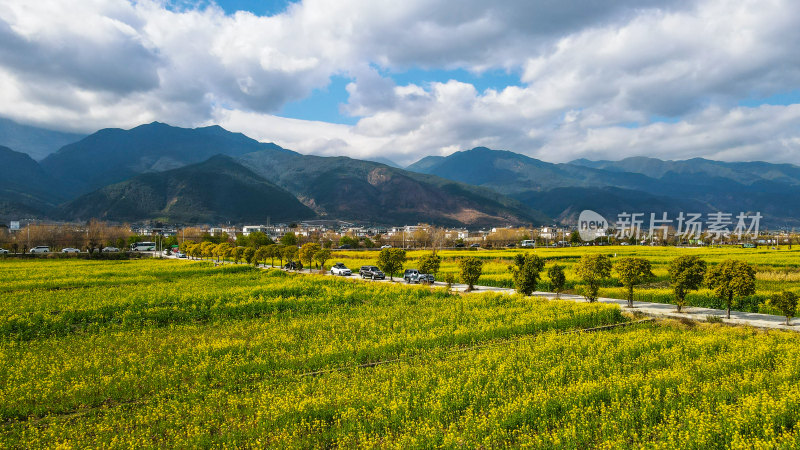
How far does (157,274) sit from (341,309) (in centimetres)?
3498

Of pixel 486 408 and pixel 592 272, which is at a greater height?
pixel 592 272

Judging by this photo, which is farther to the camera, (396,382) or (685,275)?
(685,275)

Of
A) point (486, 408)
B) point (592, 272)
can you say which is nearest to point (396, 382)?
point (486, 408)

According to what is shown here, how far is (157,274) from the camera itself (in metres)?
52.7

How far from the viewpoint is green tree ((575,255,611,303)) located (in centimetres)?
3169

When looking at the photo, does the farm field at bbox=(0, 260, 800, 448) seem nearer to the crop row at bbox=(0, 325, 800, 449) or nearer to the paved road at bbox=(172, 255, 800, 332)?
the crop row at bbox=(0, 325, 800, 449)

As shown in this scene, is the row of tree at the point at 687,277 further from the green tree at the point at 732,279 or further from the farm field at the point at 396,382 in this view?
the farm field at the point at 396,382

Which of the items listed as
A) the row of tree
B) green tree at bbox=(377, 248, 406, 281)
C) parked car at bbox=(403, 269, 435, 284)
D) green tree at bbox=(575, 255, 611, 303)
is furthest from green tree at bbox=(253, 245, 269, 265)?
green tree at bbox=(575, 255, 611, 303)

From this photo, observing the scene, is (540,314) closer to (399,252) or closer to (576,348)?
(576,348)

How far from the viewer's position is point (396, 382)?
45.9 ft

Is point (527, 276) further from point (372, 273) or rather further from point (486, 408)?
point (486, 408)

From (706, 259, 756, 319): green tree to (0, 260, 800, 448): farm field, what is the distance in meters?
6.26

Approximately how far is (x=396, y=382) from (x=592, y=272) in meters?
23.5

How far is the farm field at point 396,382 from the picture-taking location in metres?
10.6
